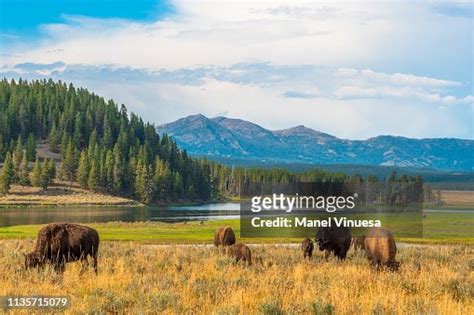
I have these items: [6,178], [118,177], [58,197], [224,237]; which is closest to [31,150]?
[6,178]

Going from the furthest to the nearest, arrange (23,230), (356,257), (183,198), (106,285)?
(183,198) → (23,230) → (356,257) → (106,285)

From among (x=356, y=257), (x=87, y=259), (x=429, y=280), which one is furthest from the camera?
(x=356, y=257)

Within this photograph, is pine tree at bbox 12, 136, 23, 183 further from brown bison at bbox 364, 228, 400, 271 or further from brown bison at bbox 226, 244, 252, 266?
brown bison at bbox 364, 228, 400, 271

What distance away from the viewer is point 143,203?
16788 cm

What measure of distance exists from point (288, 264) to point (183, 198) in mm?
156869

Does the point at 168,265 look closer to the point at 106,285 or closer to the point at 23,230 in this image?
the point at 106,285

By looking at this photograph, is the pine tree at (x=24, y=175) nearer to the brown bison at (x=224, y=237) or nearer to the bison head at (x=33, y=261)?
the brown bison at (x=224, y=237)

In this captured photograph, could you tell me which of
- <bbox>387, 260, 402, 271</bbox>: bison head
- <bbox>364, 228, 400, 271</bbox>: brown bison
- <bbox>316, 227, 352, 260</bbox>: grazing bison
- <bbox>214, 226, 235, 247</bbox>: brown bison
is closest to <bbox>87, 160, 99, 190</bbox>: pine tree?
<bbox>214, 226, 235, 247</bbox>: brown bison

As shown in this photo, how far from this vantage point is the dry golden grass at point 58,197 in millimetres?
148250

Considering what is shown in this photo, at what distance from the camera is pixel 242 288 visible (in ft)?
56.1

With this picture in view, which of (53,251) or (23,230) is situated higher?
(53,251)

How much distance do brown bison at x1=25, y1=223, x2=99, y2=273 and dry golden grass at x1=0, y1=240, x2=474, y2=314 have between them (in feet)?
1.71

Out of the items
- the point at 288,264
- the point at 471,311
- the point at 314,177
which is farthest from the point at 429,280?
the point at 314,177

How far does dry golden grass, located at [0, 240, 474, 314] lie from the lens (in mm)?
14203
